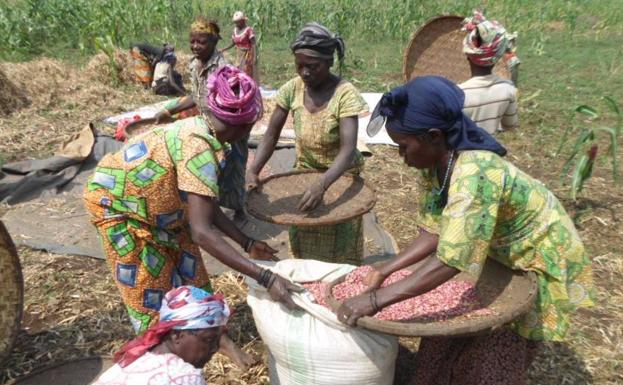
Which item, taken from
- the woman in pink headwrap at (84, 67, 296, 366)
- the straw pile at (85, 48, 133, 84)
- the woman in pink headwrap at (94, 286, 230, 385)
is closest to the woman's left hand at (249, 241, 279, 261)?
the woman in pink headwrap at (84, 67, 296, 366)

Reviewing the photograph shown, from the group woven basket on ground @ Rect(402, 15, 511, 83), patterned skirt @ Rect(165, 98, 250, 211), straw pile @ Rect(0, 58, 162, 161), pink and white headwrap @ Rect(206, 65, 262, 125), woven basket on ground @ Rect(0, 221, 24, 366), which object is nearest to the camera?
pink and white headwrap @ Rect(206, 65, 262, 125)

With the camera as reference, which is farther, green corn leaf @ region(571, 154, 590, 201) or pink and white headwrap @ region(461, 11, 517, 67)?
green corn leaf @ region(571, 154, 590, 201)

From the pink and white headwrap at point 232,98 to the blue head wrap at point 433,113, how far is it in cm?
53

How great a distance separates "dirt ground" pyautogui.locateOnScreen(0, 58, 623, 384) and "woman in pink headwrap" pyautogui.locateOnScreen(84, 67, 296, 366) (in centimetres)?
70

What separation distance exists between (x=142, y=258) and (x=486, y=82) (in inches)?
85.4

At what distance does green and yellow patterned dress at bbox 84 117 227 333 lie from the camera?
203cm

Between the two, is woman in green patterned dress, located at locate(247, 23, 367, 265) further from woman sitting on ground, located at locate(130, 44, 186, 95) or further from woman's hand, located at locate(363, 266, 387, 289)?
woman sitting on ground, located at locate(130, 44, 186, 95)

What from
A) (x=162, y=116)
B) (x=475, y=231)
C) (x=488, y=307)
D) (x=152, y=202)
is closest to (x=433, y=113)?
(x=475, y=231)

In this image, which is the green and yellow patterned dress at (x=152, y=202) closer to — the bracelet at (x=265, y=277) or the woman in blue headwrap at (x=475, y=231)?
the bracelet at (x=265, y=277)

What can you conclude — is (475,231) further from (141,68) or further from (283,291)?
(141,68)

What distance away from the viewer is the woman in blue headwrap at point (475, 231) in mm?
1677

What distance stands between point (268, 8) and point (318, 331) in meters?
11.7

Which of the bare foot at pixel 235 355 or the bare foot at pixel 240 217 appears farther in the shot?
the bare foot at pixel 240 217

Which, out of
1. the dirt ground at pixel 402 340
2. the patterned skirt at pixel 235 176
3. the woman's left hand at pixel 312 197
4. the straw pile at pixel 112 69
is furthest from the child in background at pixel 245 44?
the woman's left hand at pixel 312 197
